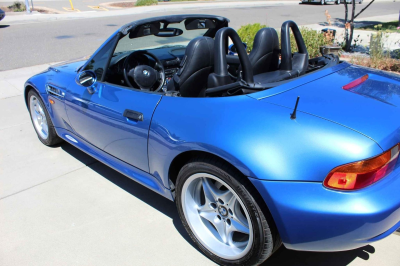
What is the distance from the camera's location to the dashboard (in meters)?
3.25

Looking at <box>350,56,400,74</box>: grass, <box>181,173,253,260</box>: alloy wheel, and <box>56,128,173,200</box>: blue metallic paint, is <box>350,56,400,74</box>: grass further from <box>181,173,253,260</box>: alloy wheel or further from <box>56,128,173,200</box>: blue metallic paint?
<box>56,128,173,200</box>: blue metallic paint

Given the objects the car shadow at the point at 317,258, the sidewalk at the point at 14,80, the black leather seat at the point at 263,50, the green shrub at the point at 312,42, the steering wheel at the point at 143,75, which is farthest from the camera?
the green shrub at the point at 312,42

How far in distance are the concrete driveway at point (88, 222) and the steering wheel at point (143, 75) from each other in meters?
1.00

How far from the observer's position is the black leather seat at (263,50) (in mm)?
2938

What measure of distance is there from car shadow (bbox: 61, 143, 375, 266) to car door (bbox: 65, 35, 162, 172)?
504mm

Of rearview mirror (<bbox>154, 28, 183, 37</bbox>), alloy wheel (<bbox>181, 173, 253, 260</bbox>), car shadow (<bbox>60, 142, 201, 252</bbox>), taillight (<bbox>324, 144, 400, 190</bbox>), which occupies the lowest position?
car shadow (<bbox>60, 142, 201, 252</bbox>)

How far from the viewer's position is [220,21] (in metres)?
3.80

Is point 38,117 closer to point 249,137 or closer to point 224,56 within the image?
point 224,56

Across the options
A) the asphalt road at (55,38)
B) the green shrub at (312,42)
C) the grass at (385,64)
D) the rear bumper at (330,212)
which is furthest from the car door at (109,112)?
the asphalt road at (55,38)

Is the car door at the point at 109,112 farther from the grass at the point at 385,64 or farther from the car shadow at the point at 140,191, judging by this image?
the grass at the point at 385,64

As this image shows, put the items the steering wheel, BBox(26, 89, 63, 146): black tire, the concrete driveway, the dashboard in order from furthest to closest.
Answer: BBox(26, 89, 63, 146): black tire, the dashboard, the steering wheel, the concrete driveway

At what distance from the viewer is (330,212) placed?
1.79 meters

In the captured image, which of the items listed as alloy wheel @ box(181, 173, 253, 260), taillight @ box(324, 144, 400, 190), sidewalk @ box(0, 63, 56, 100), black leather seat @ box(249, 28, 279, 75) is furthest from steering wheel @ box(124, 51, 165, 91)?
sidewalk @ box(0, 63, 56, 100)

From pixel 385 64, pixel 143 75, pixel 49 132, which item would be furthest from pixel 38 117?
pixel 385 64
